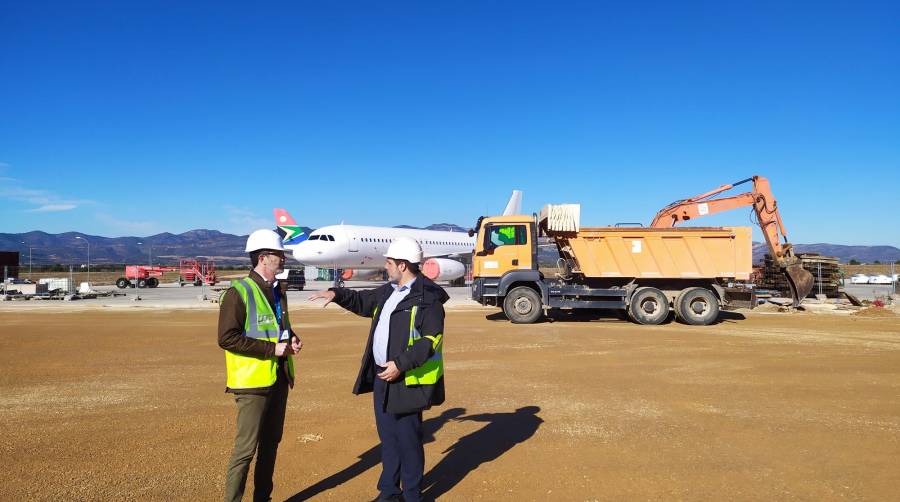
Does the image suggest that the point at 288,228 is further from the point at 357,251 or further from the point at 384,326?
the point at 384,326

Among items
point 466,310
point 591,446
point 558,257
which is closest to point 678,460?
point 591,446

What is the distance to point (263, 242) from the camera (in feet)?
13.2

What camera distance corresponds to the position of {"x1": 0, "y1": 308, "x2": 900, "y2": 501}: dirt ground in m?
4.68

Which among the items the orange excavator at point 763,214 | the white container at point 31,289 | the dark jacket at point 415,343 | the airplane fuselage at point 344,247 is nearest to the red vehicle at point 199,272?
the airplane fuselage at point 344,247

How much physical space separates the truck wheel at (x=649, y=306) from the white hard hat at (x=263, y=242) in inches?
540

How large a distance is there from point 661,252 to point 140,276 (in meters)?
36.2

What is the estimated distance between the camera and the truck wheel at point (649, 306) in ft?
53.4

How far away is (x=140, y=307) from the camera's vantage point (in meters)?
22.8

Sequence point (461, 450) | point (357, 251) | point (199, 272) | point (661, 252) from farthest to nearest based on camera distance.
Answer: point (199, 272)
point (357, 251)
point (661, 252)
point (461, 450)

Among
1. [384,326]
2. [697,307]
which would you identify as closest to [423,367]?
[384,326]

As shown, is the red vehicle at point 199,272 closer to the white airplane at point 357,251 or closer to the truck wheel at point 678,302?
the white airplane at point 357,251

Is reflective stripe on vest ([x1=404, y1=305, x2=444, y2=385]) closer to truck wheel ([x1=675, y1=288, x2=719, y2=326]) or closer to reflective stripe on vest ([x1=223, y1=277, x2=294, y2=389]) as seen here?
reflective stripe on vest ([x1=223, y1=277, x2=294, y2=389])

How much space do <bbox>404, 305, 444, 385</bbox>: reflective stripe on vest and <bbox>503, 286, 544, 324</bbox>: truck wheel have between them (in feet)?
40.7

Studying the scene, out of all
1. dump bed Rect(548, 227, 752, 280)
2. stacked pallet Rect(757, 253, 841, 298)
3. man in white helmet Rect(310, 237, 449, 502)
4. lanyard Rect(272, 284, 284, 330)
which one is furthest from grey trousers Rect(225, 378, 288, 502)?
stacked pallet Rect(757, 253, 841, 298)
